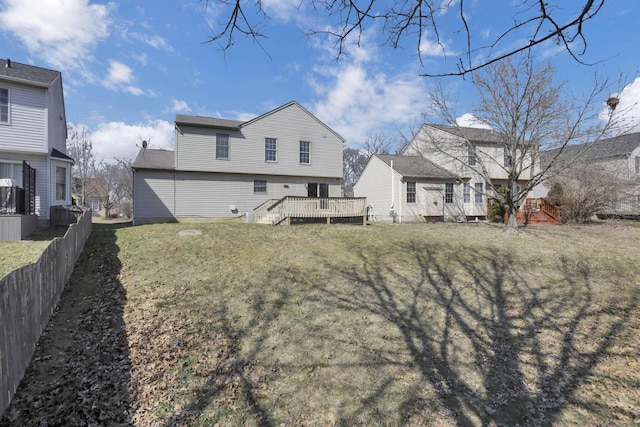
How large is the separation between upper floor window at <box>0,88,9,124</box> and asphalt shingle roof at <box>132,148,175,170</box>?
17.5ft

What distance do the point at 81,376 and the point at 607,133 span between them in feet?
55.7

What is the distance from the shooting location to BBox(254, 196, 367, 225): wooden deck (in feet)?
49.4

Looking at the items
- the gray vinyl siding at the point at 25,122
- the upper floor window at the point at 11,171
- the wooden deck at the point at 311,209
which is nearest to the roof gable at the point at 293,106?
the wooden deck at the point at 311,209

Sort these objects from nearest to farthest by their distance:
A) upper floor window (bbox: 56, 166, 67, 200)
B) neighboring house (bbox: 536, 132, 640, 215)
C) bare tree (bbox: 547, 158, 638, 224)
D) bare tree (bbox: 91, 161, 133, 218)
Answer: neighboring house (bbox: 536, 132, 640, 215) < upper floor window (bbox: 56, 166, 67, 200) < bare tree (bbox: 547, 158, 638, 224) < bare tree (bbox: 91, 161, 133, 218)

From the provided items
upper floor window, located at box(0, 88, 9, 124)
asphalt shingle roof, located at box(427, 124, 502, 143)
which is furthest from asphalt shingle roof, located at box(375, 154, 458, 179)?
upper floor window, located at box(0, 88, 9, 124)

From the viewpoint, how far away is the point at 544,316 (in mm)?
6027

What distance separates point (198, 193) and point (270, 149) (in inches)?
197

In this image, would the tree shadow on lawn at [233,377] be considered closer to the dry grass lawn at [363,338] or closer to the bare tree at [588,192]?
the dry grass lawn at [363,338]

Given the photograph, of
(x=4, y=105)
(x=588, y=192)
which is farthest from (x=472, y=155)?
(x=4, y=105)

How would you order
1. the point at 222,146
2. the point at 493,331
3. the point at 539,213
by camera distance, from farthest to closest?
1. the point at 539,213
2. the point at 222,146
3. the point at 493,331

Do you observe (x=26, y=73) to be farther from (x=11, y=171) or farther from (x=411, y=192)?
(x=411, y=192)

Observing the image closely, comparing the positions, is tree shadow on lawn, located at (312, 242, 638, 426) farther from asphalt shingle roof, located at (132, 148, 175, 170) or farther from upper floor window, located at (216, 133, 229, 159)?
asphalt shingle roof, located at (132, 148, 175, 170)

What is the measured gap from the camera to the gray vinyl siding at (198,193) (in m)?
17.0

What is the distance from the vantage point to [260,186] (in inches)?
759
